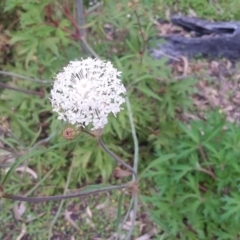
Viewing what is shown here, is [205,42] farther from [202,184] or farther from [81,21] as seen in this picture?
[202,184]

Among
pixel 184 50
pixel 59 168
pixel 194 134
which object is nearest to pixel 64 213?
pixel 59 168

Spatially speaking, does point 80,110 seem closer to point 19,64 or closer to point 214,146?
point 214,146

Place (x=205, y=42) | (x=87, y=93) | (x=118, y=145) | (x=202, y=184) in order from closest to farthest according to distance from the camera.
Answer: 1. (x=87, y=93)
2. (x=202, y=184)
3. (x=118, y=145)
4. (x=205, y=42)

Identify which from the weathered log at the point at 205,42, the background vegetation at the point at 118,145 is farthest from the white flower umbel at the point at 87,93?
the weathered log at the point at 205,42

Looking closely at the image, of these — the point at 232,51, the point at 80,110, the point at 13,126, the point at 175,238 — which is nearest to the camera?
the point at 80,110

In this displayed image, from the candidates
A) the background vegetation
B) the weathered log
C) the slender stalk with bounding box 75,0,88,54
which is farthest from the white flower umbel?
the weathered log

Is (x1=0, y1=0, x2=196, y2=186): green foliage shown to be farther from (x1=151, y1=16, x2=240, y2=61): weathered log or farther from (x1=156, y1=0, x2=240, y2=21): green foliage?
(x1=156, y1=0, x2=240, y2=21): green foliage

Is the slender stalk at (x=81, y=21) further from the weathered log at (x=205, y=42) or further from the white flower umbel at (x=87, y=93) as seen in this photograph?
the white flower umbel at (x=87, y=93)

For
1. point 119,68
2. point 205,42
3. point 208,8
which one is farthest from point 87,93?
point 208,8
